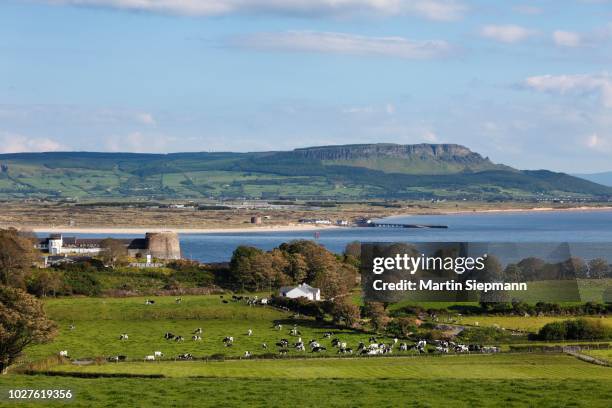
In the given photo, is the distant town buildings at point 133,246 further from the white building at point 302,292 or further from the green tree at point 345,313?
the green tree at point 345,313

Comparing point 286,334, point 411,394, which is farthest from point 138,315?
point 411,394

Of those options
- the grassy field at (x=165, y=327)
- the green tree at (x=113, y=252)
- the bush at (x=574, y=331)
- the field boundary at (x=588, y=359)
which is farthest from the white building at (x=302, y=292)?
the field boundary at (x=588, y=359)

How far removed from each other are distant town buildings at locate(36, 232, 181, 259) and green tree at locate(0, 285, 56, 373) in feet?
188

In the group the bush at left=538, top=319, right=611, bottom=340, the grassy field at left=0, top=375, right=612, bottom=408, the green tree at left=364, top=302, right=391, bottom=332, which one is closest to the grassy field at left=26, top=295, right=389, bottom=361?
the green tree at left=364, top=302, right=391, bottom=332

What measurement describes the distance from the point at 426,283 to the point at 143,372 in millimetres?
14482

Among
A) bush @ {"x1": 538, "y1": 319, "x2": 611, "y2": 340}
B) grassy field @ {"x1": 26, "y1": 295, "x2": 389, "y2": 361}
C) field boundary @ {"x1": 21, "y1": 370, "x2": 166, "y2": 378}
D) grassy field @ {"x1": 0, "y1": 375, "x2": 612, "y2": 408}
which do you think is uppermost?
grassy field @ {"x1": 0, "y1": 375, "x2": 612, "y2": 408}

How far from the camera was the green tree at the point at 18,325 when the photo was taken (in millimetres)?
39500

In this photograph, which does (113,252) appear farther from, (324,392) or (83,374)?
(324,392)

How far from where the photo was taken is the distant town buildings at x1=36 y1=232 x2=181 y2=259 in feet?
336

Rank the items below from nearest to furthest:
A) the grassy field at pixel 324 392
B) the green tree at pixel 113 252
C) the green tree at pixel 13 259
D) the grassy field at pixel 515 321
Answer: the grassy field at pixel 324 392
the grassy field at pixel 515 321
the green tree at pixel 13 259
the green tree at pixel 113 252

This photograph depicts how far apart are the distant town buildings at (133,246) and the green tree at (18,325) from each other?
5722cm

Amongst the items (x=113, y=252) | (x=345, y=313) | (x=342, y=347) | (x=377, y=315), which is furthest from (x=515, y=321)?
(x=113, y=252)

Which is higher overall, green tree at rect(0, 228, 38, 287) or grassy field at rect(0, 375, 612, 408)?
green tree at rect(0, 228, 38, 287)

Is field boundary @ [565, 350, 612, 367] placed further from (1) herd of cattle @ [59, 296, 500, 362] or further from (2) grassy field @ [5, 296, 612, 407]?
(1) herd of cattle @ [59, 296, 500, 362]
